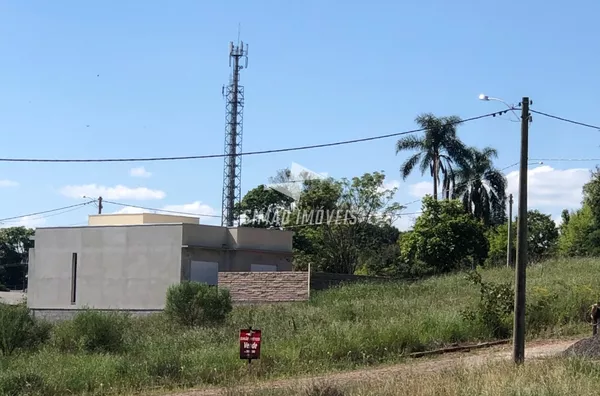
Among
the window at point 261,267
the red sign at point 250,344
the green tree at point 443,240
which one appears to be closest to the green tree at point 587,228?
the green tree at point 443,240

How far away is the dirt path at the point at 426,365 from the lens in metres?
16.4

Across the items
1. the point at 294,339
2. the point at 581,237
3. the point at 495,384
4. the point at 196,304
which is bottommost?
the point at 294,339

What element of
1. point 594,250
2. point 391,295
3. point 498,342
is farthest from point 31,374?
point 594,250

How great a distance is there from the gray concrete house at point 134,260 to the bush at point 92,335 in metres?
16.8

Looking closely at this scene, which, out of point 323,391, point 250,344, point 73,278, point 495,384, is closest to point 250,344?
point 250,344

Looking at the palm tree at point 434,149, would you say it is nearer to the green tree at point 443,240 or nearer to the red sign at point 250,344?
the green tree at point 443,240

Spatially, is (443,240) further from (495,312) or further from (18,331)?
(18,331)

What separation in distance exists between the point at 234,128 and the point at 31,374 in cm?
5106

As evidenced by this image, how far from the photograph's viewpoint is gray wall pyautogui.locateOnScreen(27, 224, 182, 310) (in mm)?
43969

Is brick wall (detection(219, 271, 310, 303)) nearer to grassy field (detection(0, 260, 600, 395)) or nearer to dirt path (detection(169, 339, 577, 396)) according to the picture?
grassy field (detection(0, 260, 600, 395))

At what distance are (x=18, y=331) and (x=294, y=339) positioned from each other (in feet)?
32.2

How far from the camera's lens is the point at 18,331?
2638cm

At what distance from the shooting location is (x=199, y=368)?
1862 cm

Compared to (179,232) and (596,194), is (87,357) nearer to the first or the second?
(179,232)
